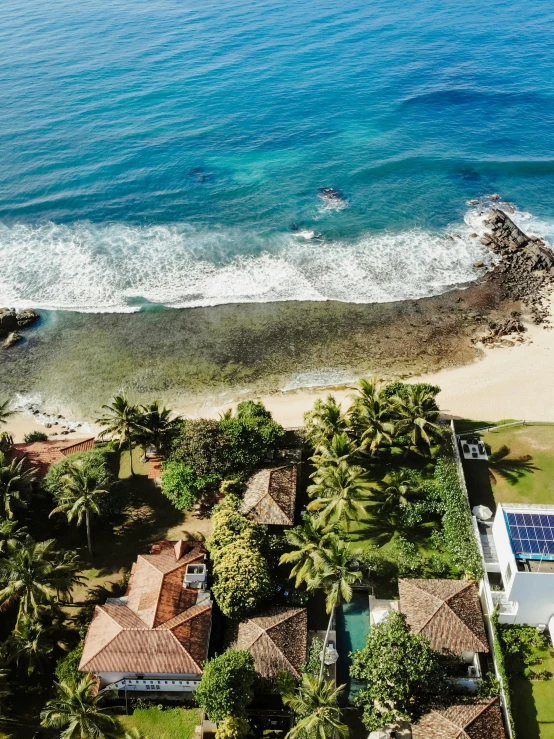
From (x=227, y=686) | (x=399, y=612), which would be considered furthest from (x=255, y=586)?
(x=399, y=612)

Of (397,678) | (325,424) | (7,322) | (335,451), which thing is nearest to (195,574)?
(335,451)

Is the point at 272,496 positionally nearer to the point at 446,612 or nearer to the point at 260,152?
the point at 446,612

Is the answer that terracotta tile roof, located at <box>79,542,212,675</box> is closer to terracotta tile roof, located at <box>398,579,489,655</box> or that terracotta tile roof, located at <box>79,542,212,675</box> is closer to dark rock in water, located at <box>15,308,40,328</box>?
terracotta tile roof, located at <box>398,579,489,655</box>

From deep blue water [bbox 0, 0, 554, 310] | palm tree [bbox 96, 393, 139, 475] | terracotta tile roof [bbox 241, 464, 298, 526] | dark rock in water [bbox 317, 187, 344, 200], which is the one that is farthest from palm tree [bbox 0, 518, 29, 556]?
dark rock in water [bbox 317, 187, 344, 200]

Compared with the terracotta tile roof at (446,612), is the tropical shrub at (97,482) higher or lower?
higher

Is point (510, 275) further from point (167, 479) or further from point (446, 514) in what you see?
point (167, 479)

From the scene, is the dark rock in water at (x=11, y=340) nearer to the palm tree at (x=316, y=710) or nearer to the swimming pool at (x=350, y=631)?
the swimming pool at (x=350, y=631)

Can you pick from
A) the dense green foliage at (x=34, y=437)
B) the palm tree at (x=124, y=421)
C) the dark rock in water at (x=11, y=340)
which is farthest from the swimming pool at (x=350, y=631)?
the dark rock in water at (x=11, y=340)
